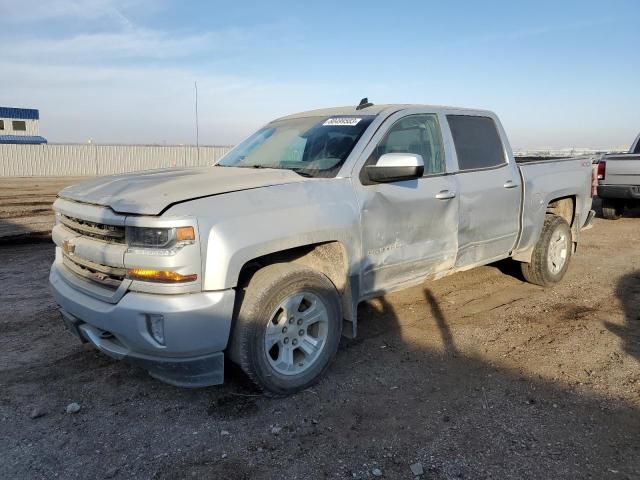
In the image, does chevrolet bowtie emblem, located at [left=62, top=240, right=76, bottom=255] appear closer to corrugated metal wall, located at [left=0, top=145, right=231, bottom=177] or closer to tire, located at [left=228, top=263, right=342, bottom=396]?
tire, located at [left=228, top=263, right=342, bottom=396]

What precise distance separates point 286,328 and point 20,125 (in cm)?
4604

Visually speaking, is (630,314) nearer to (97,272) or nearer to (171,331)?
(171,331)

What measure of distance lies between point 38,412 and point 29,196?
49.2ft

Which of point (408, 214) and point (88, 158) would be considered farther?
point (88, 158)

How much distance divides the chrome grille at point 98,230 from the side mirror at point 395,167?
1.77 meters

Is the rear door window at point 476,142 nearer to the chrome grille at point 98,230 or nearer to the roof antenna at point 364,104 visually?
the roof antenna at point 364,104

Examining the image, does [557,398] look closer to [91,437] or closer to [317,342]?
[317,342]

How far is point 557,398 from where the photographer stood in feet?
11.3

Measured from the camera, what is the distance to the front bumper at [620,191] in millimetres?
10629

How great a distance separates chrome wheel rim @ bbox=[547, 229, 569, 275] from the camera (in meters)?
5.91

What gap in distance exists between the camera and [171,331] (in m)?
2.87

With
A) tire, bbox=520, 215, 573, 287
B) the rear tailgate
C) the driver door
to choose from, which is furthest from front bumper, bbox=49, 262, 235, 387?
the rear tailgate

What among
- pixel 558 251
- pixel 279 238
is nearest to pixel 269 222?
pixel 279 238

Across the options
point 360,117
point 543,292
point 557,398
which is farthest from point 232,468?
point 543,292
